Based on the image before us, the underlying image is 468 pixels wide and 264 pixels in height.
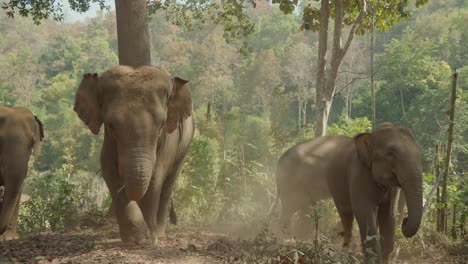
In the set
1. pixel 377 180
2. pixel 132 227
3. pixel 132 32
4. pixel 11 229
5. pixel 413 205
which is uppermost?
pixel 132 32

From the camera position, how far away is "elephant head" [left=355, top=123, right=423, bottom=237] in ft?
18.2

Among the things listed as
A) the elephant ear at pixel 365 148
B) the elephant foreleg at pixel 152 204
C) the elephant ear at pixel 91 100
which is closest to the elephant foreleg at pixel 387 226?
the elephant ear at pixel 365 148

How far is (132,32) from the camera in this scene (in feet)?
27.4

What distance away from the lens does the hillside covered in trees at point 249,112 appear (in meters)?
9.19

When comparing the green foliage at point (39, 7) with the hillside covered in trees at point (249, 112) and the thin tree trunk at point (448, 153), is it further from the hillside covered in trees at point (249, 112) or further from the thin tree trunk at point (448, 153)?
the thin tree trunk at point (448, 153)

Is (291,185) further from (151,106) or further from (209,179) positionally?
(151,106)

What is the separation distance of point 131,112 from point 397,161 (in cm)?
289

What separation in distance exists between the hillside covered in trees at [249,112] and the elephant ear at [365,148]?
30.5 inches

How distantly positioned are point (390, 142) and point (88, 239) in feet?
12.3

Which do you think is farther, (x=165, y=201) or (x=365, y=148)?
(x=165, y=201)

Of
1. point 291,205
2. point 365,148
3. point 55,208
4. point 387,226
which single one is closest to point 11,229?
point 55,208

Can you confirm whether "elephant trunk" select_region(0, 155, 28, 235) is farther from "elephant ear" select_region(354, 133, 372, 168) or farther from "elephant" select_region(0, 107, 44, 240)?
"elephant ear" select_region(354, 133, 372, 168)

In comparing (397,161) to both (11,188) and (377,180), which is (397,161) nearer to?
(377,180)

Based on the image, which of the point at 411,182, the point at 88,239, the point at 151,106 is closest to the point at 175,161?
the point at 88,239
